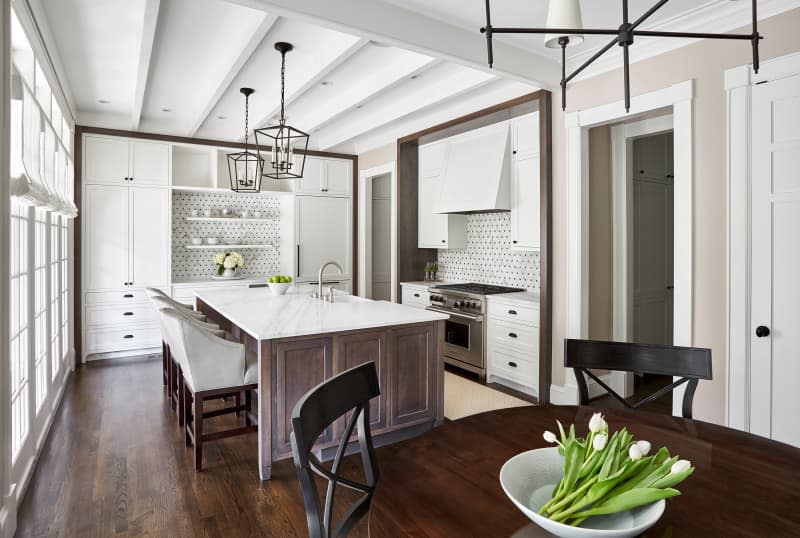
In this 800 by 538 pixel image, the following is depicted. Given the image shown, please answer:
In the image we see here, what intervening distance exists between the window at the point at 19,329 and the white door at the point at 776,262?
12.9 ft

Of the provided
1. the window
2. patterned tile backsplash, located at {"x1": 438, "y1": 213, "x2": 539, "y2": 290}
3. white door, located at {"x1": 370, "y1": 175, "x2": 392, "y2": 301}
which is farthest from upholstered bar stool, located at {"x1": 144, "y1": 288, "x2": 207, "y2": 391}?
white door, located at {"x1": 370, "y1": 175, "x2": 392, "y2": 301}

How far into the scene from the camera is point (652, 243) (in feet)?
15.4

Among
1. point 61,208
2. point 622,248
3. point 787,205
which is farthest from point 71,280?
point 787,205

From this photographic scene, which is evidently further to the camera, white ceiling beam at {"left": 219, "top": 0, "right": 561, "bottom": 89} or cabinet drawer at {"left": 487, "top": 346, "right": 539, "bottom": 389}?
cabinet drawer at {"left": 487, "top": 346, "right": 539, "bottom": 389}

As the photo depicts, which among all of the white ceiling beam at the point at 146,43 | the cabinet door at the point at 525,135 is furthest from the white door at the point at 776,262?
the white ceiling beam at the point at 146,43

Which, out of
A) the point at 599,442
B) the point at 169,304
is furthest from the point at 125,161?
the point at 599,442

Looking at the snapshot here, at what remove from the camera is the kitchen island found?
2691 mm

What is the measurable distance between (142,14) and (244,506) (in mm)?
2942

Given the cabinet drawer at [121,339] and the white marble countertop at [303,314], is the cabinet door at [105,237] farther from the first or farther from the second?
the white marble countertop at [303,314]

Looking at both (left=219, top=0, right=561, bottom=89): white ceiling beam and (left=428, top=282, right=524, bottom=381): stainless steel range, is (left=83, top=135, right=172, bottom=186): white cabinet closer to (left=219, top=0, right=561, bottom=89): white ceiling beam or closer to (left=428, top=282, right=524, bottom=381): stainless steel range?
(left=428, top=282, right=524, bottom=381): stainless steel range

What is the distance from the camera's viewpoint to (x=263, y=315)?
3.21 metres

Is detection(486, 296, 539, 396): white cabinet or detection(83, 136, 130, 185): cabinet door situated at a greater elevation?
detection(83, 136, 130, 185): cabinet door

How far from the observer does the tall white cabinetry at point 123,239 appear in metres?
5.29

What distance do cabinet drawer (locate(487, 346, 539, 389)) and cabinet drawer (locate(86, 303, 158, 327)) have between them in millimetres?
3818
